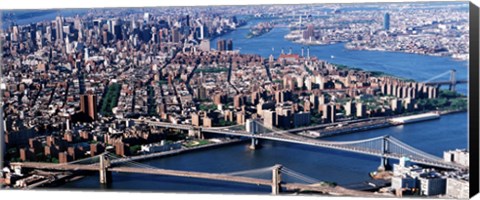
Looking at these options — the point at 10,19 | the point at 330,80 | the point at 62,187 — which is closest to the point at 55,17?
the point at 10,19

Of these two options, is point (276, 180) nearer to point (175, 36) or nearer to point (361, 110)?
point (361, 110)

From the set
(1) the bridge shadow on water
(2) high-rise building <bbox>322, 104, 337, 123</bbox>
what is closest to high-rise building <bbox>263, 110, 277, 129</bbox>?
(2) high-rise building <bbox>322, 104, 337, 123</bbox>

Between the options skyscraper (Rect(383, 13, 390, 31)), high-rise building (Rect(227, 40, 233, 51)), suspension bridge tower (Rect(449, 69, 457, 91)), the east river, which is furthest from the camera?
high-rise building (Rect(227, 40, 233, 51))

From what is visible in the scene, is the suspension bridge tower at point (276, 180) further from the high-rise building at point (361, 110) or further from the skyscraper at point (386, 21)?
the skyscraper at point (386, 21)

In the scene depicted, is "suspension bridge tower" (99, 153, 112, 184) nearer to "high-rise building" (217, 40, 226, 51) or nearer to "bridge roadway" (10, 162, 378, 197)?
"bridge roadway" (10, 162, 378, 197)

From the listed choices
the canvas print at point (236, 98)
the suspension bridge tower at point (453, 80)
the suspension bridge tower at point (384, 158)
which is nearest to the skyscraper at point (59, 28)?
the canvas print at point (236, 98)

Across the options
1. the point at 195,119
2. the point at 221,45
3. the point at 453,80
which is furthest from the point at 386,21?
the point at 195,119

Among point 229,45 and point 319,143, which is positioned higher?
point 229,45
